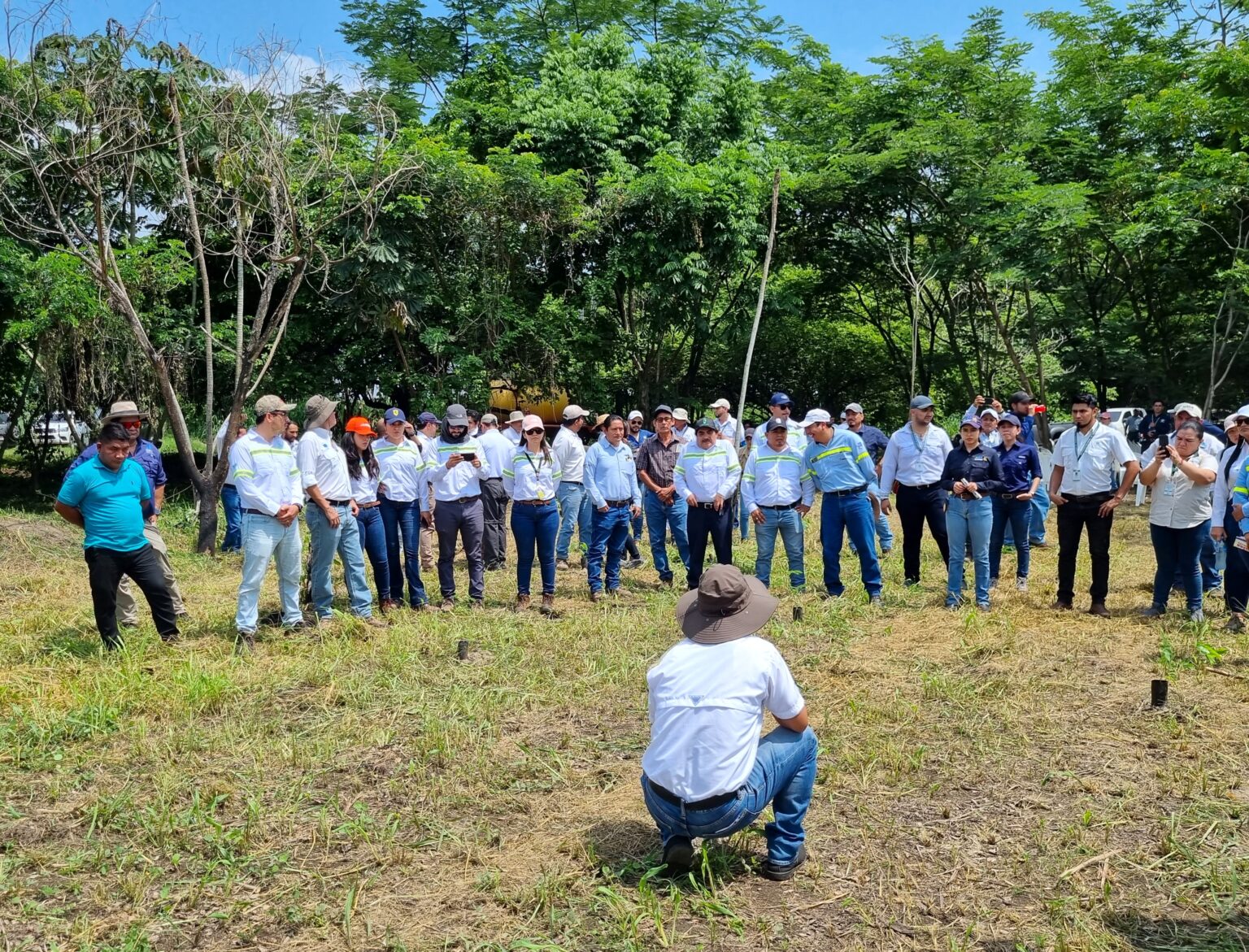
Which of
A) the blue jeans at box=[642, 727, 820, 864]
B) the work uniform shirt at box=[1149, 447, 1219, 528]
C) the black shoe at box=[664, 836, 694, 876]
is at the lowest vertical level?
the black shoe at box=[664, 836, 694, 876]

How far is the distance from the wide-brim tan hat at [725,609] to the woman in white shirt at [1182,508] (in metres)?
5.18

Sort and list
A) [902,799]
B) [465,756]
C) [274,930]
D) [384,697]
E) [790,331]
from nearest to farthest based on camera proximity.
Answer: [274,930] → [902,799] → [465,756] → [384,697] → [790,331]

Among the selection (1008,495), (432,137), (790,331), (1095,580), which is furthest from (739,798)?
(790,331)

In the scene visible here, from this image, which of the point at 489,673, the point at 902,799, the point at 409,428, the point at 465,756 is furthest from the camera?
the point at 409,428

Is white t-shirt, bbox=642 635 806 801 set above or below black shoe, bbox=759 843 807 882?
above

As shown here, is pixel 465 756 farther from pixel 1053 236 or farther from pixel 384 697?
pixel 1053 236

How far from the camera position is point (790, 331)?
83.4ft

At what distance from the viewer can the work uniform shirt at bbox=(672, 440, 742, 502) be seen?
8977 millimetres

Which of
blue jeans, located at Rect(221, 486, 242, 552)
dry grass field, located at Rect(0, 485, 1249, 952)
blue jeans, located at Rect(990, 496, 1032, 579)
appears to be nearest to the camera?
dry grass field, located at Rect(0, 485, 1249, 952)

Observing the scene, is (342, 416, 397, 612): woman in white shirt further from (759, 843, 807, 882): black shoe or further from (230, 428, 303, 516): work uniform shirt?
(759, 843, 807, 882): black shoe

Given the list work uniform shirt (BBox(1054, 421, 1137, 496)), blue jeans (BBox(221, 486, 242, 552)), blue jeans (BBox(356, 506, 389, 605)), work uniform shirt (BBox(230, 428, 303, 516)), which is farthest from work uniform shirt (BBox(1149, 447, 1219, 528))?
blue jeans (BBox(221, 486, 242, 552))

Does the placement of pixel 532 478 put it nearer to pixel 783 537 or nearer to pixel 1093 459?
pixel 783 537

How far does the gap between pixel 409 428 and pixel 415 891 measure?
622 centimetres

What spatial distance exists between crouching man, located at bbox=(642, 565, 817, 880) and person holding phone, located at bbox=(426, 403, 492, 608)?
4673mm
